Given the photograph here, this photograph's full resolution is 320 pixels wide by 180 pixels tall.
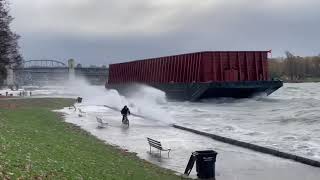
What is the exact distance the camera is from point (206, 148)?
2192 centimetres

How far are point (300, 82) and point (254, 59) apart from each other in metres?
97.7

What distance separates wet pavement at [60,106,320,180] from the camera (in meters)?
15.8

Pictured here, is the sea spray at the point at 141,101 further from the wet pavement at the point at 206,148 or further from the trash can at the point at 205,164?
the trash can at the point at 205,164

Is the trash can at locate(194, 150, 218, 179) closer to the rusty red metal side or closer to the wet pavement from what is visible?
the wet pavement

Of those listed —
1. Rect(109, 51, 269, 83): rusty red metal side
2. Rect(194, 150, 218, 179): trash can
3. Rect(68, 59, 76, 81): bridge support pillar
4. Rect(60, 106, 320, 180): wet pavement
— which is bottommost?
Rect(60, 106, 320, 180): wet pavement

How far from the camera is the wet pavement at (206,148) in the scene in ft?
51.7

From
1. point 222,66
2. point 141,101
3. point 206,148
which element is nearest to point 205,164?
point 206,148

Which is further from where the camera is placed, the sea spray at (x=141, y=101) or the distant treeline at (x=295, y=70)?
the distant treeline at (x=295, y=70)

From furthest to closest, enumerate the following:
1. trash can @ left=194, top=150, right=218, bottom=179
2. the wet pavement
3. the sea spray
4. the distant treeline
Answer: the distant treeline → the sea spray → the wet pavement → trash can @ left=194, top=150, right=218, bottom=179

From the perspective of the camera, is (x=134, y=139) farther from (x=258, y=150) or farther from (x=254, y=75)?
(x=254, y=75)

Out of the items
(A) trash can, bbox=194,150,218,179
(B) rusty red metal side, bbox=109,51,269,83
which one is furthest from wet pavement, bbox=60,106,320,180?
(B) rusty red metal side, bbox=109,51,269,83

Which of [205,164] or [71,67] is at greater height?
[71,67]

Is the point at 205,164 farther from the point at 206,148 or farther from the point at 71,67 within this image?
the point at 71,67

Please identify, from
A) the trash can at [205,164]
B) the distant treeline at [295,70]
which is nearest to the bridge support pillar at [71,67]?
the distant treeline at [295,70]
